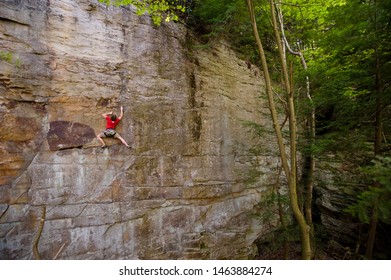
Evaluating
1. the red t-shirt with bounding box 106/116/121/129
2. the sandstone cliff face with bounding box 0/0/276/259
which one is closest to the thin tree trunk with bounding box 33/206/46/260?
the sandstone cliff face with bounding box 0/0/276/259

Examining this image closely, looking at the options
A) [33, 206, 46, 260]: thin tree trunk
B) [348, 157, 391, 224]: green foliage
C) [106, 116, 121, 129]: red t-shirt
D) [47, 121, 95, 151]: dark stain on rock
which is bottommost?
[33, 206, 46, 260]: thin tree trunk

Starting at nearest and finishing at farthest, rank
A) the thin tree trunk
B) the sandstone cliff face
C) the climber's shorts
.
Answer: the thin tree trunk, the sandstone cliff face, the climber's shorts

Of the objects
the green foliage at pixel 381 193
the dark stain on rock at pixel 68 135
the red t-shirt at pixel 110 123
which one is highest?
the red t-shirt at pixel 110 123

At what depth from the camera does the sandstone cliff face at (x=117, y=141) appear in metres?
5.28

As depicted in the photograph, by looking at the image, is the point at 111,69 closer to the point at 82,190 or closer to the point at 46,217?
the point at 82,190

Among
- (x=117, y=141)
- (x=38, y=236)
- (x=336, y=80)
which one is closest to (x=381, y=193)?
(x=336, y=80)

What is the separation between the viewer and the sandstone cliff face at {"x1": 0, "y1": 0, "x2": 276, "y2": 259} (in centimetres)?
528

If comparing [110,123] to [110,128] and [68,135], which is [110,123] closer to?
[110,128]

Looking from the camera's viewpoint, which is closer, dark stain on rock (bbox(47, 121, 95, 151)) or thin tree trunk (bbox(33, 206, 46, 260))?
thin tree trunk (bbox(33, 206, 46, 260))

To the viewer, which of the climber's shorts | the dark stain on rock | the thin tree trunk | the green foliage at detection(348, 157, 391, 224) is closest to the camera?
the green foliage at detection(348, 157, 391, 224)

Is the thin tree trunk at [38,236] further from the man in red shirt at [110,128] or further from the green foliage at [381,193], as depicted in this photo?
the green foliage at [381,193]

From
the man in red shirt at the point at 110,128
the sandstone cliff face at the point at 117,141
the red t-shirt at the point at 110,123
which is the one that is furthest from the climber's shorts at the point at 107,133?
the sandstone cliff face at the point at 117,141

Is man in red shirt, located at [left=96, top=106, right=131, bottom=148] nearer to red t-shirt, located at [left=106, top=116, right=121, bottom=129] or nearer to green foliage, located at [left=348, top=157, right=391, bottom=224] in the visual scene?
red t-shirt, located at [left=106, top=116, right=121, bottom=129]

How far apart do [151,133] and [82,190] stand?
2334 millimetres
